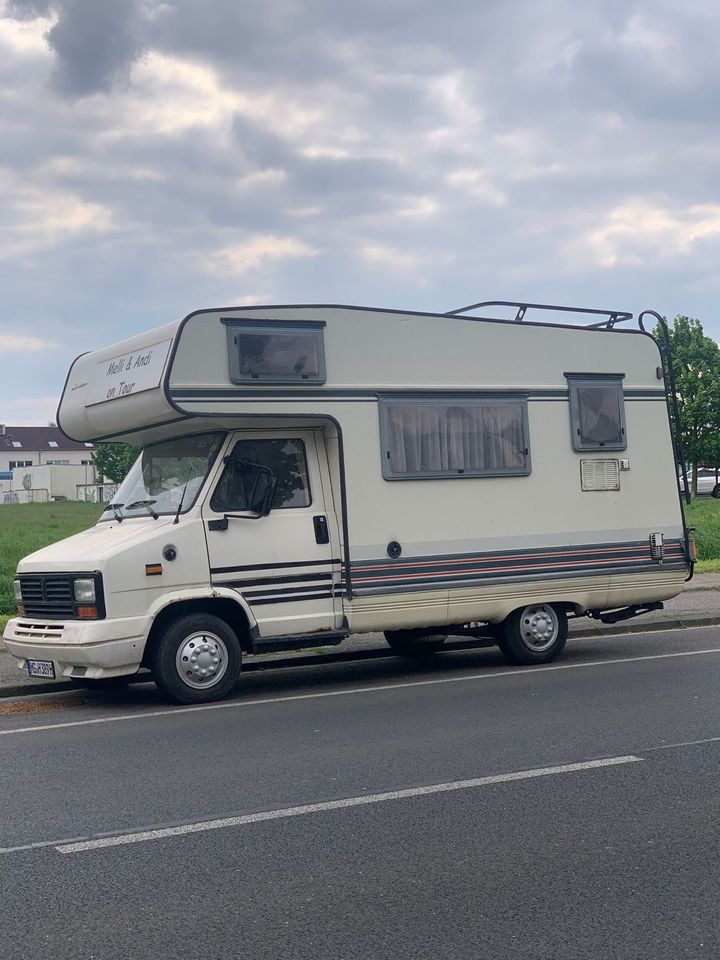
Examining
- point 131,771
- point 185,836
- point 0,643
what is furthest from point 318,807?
point 0,643

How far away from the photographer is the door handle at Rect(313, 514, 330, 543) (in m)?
10.5

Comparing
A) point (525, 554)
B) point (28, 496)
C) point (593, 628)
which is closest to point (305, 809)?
point (525, 554)

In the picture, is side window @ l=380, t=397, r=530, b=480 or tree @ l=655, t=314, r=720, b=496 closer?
side window @ l=380, t=397, r=530, b=480

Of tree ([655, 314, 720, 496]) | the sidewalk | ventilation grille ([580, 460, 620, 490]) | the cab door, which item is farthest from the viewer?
tree ([655, 314, 720, 496])

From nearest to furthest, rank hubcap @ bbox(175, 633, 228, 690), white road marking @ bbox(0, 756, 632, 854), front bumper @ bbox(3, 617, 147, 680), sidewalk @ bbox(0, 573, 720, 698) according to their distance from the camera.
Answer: white road marking @ bbox(0, 756, 632, 854) → front bumper @ bbox(3, 617, 147, 680) → hubcap @ bbox(175, 633, 228, 690) → sidewalk @ bbox(0, 573, 720, 698)

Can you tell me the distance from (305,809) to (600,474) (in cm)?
648

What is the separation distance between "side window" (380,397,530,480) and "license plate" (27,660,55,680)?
328 cm

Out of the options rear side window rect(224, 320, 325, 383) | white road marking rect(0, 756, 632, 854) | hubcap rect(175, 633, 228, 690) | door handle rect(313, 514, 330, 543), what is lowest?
white road marking rect(0, 756, 632, 854)

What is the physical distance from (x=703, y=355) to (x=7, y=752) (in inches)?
2677

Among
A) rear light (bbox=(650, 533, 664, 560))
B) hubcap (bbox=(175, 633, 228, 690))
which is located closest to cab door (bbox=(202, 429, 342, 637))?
hubcap (bbox=(175, 633, 228, 690))

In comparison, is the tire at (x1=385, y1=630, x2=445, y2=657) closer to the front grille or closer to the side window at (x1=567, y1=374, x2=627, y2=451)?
the side window at (x1=567, y1=374, x2=627, y2=451)

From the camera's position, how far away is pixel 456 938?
4445 millimetres

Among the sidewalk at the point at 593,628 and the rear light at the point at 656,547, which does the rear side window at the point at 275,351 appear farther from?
the rear light at the point at 656,547

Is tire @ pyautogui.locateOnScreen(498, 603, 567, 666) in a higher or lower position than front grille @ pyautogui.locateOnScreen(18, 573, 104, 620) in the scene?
lower
